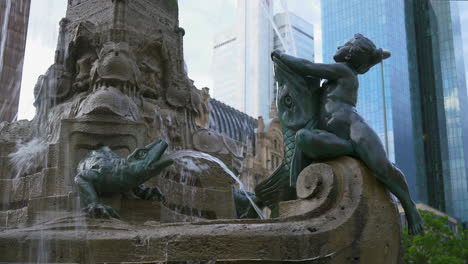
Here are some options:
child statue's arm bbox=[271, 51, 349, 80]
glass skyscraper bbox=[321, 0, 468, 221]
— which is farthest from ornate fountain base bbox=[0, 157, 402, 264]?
glass skyscraper bbox=[321, 0, 468, 221]

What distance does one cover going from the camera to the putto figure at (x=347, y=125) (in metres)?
6.14

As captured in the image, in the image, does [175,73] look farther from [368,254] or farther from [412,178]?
[412,178]

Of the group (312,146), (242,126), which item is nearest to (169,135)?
(312,146)

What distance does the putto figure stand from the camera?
20.2 feet

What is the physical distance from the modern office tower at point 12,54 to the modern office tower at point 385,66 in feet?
165

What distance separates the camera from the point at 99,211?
292 inches

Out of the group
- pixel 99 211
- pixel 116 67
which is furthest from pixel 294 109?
pixel 116 67

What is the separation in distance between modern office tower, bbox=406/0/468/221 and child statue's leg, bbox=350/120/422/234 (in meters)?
75.9

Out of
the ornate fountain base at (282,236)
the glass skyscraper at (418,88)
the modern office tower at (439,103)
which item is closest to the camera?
the ornate fountain base at (282,236)

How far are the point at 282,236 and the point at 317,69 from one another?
2160 millimetres

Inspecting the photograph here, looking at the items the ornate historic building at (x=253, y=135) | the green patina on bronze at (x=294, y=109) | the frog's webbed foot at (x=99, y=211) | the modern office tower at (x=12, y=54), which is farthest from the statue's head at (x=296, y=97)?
the ornate historic building at (x=253, y=135)

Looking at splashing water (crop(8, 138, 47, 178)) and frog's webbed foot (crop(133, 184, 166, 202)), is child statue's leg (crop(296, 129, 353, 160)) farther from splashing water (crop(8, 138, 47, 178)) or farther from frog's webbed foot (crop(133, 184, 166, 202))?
splashing water (crop(8, 138, 47, 178))

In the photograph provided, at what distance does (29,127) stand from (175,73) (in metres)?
2.74

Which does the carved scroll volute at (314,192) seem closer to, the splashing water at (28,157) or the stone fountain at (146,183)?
the stone fountain at (146,183)
